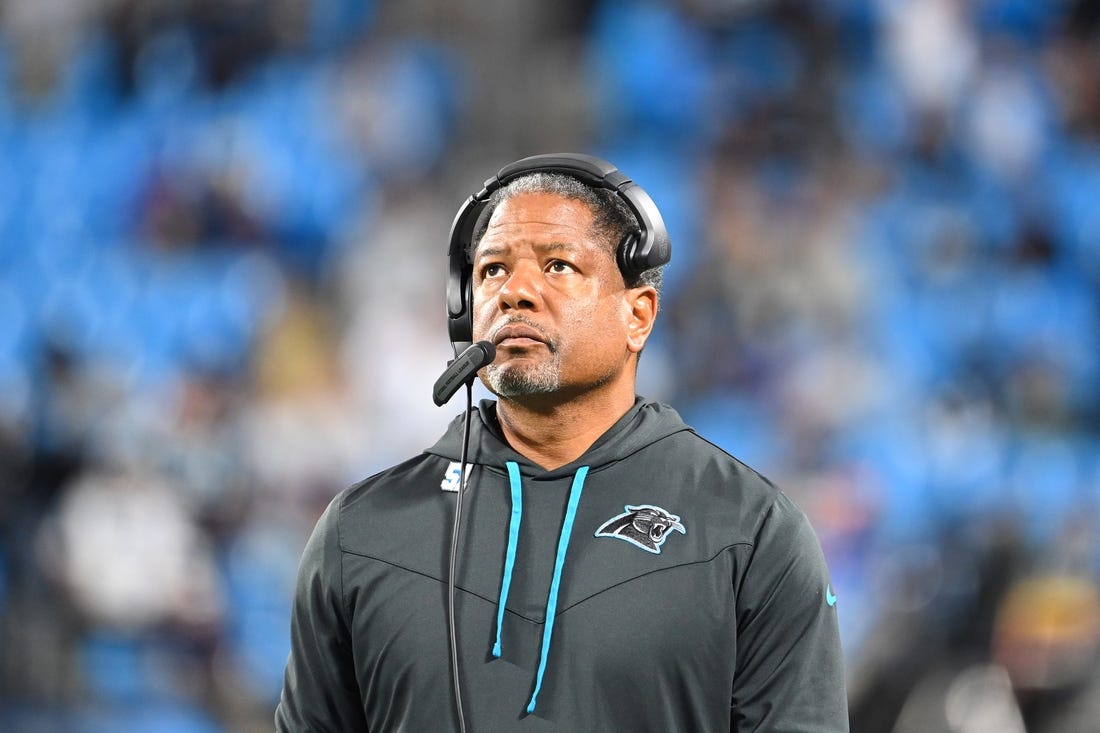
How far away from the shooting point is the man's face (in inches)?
66.2

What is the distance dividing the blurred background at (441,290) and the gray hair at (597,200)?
2.48 meters

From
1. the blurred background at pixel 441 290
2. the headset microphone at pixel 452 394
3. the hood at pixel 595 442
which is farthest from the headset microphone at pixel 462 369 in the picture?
the blurred background at pixel 441 290

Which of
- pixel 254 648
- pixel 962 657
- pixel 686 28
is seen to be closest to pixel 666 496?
pixel 962 657

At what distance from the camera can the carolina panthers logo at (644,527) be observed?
5.36 feet

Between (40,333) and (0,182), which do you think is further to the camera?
(0,182)

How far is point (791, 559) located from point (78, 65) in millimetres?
6361

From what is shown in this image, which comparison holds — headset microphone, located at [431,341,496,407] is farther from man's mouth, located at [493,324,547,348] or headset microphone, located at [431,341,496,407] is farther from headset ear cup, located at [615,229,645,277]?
headset ear cup, located at [615,229,645,277]

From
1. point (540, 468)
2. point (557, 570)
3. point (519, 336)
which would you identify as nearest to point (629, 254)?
point (519, 336)

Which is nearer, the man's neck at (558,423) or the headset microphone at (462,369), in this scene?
the headset microphone at (462,369)

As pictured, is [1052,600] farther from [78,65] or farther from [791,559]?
[78,65]

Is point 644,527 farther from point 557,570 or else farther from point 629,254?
point 629,254

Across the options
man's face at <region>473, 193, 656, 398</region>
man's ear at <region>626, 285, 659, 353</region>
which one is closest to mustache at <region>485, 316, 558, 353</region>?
man's face at <region>473, 193, 656, 398</region>

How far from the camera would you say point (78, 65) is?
7.21 metres

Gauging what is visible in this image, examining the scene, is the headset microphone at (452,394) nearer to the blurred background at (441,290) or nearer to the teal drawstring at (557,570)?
the teal drawstring at (557,570)
